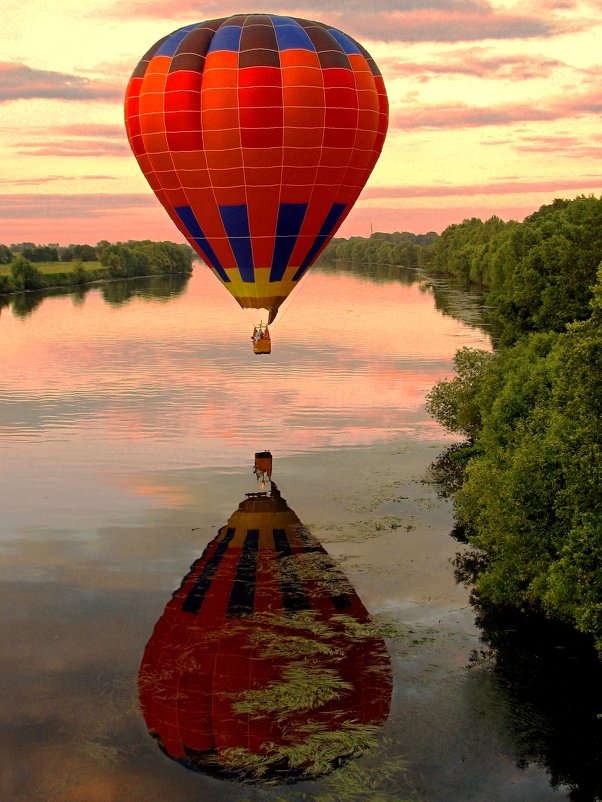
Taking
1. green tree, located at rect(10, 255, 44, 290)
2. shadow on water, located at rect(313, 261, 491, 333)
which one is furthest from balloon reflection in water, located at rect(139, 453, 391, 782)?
green tree, located at rect(10, 255, 44, 290)

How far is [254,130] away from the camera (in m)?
41.0

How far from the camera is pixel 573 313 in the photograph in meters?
53.8

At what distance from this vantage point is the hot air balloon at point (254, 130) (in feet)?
134

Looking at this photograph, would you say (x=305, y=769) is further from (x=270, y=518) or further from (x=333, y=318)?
(x=333, y=318)

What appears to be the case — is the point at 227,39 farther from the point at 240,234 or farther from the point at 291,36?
the point at 240,234

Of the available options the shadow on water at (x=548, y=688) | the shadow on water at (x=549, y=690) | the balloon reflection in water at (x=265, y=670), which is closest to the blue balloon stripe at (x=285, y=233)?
the balloon reflection in water at (x=265, y=670)

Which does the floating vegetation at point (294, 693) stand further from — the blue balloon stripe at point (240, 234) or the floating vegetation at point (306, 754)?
the blue balloon stripe at point (240, 234)

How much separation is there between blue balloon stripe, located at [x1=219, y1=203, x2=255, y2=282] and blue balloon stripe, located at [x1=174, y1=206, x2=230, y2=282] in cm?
121

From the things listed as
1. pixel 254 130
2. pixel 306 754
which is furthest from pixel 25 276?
pixel 306 754

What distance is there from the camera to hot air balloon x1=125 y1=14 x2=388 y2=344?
134 feet

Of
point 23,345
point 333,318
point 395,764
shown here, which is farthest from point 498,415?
point 333,318

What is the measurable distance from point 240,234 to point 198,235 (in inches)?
91.8

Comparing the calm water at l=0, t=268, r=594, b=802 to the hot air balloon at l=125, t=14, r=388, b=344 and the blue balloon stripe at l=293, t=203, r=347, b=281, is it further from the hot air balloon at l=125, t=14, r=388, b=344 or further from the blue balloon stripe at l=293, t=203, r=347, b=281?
the hot air balloon at l=125, t=14, r=388, b=344

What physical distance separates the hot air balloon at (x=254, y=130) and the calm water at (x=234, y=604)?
1151 centimetres
